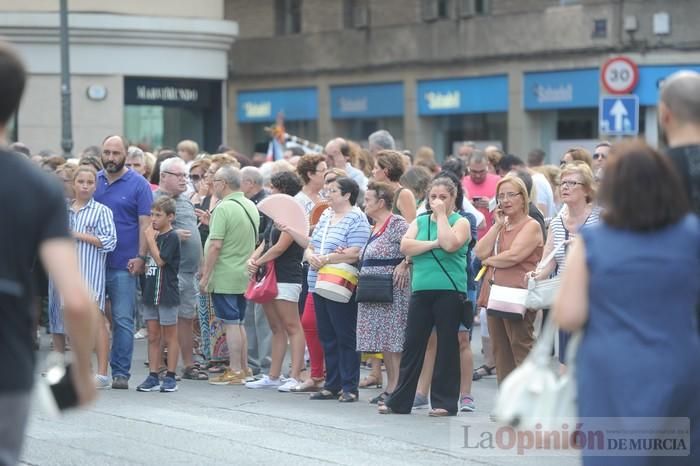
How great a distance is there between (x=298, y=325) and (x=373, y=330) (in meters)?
1.41

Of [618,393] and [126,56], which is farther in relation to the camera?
[126,56]

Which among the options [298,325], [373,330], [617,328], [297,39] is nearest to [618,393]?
[617,328]

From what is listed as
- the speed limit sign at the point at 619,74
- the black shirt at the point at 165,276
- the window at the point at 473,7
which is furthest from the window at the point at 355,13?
the black shirt at the point at 165,276

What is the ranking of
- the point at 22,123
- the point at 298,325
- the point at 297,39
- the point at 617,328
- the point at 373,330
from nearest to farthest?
the point at 617,328, the point at 373,330, the point at 298,325, the point at 22,123, the point at 297,39

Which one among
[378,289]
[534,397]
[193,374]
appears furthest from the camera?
[193,374]

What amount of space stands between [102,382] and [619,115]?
→ 10634mm

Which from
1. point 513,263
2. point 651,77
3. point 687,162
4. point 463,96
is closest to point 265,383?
point 513,263

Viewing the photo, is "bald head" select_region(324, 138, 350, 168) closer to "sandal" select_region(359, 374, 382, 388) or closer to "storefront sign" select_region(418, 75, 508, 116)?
"sandal" select_region(359, 374, 382, 388)

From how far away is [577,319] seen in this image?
5.32m

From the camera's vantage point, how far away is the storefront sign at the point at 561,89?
105ft

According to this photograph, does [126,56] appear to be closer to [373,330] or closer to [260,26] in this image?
[260,26]

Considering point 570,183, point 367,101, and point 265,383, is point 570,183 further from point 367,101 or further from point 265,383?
point 367,101

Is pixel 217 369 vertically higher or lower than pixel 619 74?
lower

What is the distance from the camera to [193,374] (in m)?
14.0
